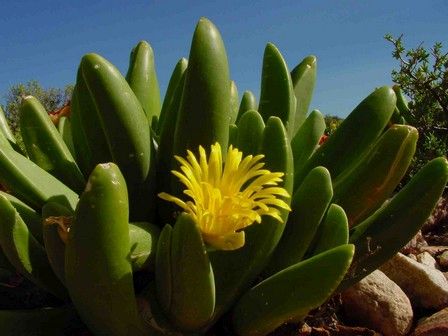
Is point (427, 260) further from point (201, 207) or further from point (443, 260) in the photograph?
point (201, 207)

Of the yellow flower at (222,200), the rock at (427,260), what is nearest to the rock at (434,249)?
the rock at (427,260)

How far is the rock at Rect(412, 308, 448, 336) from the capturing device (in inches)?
80.4

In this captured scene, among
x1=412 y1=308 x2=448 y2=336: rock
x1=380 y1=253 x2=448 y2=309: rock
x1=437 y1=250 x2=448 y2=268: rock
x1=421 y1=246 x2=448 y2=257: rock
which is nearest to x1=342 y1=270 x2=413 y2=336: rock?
x1=412 y1=308 x2=448 y2=336: rock

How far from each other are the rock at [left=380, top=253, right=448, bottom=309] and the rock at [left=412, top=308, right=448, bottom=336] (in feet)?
0.70

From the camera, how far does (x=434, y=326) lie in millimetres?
2068

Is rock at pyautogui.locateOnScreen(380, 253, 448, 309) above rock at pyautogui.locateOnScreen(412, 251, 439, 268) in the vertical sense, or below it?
above

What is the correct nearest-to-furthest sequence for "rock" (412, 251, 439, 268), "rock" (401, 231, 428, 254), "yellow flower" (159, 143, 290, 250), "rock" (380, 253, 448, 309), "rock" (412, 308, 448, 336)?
1. "yellow flower" (159, 143, 290, 250)
2. "rock" (412, 308, 448, 336)
3. "rock" (380, 253, 448, 309)
4. "rock" (412, 251, 439, 268)
5. "rock" (401, 231, 428, 254)

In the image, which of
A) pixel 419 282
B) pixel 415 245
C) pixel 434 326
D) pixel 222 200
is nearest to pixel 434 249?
pixel 415 245

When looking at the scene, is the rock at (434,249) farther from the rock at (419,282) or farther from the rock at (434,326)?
the rock at (434,326)

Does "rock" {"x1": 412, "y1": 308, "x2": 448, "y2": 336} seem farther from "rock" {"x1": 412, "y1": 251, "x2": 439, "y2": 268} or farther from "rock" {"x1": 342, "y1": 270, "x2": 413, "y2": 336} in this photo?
"rock" {"x1": 412, "y1": 251, "x2": 439, "y2": 268}

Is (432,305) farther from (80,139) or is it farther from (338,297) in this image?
(80,139)

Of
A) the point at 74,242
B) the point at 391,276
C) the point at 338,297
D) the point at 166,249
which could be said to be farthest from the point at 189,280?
the point at 391,276

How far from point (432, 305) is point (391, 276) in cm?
20

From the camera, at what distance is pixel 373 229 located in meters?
1.82
